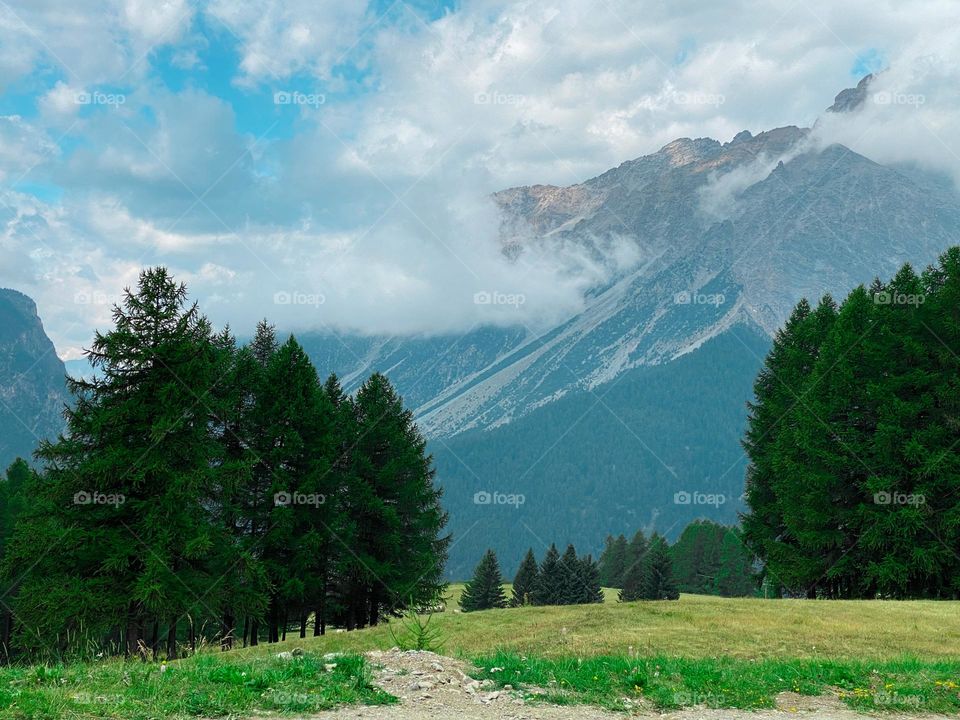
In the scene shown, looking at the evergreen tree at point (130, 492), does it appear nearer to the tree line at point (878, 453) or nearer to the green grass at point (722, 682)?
the green grass at point (722, 682)

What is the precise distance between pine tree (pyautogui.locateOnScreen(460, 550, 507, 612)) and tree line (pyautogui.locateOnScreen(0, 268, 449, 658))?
45070mm

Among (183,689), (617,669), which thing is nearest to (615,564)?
(617,669)

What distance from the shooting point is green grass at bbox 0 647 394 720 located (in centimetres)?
822

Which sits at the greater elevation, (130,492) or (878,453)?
(878,453)

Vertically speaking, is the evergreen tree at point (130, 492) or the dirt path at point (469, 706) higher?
the evergreen tree at point (130, 492)

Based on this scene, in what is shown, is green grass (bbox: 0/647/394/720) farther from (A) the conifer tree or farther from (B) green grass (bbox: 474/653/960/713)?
(A) the conifer tree

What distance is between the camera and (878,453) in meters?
32.0

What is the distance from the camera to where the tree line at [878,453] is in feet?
100

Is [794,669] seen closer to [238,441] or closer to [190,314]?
[190,314]

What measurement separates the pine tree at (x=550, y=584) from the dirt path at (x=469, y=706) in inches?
2391

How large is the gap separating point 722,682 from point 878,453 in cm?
2383

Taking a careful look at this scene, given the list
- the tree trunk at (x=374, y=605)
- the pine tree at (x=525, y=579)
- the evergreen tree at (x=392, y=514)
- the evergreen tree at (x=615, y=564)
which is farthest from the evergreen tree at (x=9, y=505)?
the evergreen tree at (x=615, y=564)

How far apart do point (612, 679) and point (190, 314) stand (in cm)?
1784

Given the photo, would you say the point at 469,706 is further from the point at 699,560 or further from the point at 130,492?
the point at 699,560
